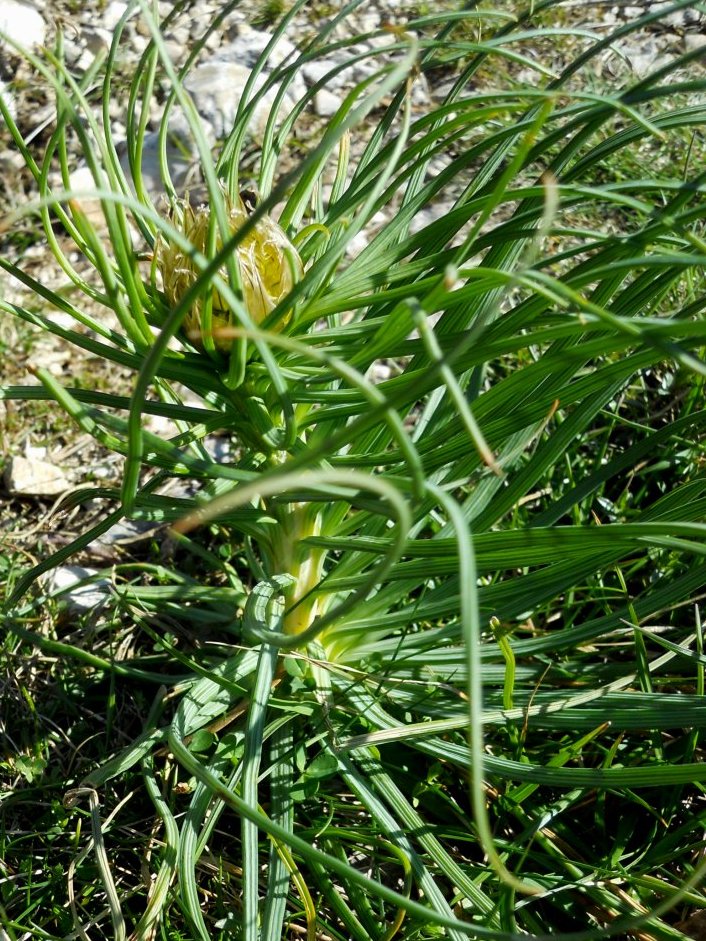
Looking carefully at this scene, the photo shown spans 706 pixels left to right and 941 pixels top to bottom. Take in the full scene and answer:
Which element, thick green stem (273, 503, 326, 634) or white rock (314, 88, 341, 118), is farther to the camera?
white rock (314, 88, 341, 118)

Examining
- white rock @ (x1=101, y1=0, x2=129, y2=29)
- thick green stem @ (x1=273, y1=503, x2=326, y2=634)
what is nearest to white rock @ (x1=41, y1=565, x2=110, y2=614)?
thick green stem @ (x1=273, y1=503, x2=326, y2=634)

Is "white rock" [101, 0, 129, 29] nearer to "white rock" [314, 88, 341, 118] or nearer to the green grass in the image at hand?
"white rock" [314, 88, 341, 118]

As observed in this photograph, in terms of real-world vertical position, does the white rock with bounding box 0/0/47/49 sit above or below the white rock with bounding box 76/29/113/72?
above

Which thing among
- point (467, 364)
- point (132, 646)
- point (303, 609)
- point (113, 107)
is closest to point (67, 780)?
point (132, 646)

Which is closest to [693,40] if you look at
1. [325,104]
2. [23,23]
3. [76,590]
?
[325,104]

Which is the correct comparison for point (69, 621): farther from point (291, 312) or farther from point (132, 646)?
point (291, 312)
